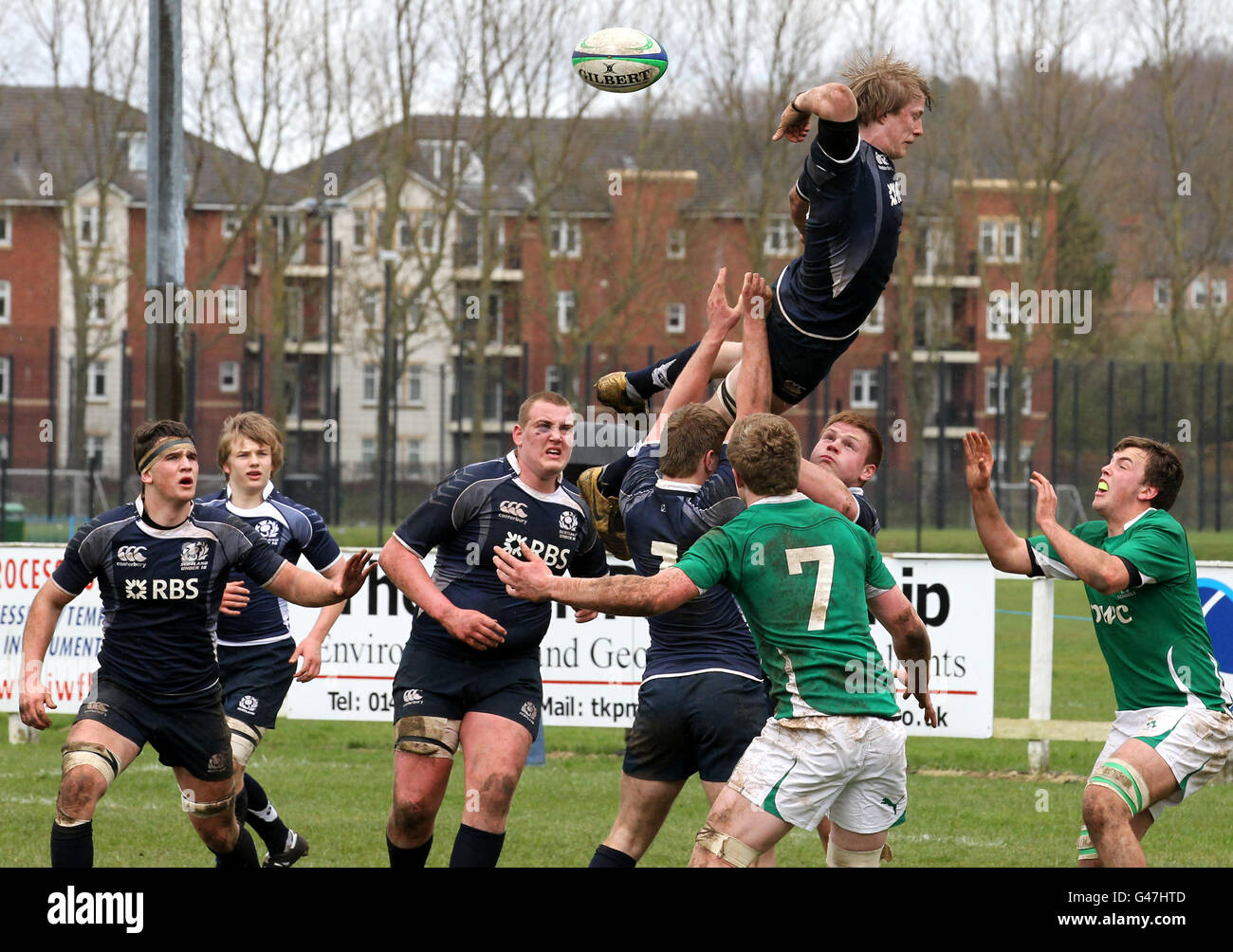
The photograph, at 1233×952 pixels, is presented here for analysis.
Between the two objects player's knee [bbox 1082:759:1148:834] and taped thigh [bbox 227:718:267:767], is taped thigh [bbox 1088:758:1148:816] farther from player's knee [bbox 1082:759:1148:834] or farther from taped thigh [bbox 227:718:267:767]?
taped thigh [bbox 227:718:267:767]

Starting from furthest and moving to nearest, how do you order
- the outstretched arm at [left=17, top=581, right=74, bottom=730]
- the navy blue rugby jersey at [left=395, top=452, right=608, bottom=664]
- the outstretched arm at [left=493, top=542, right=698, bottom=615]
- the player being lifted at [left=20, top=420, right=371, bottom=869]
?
the navy blue rugby jersey at [left=395, top=452, right=608, bottom=664] → the player being lifted at [left=20, top=420, right=371, bottom=869] → the outstretched arm at [left=17, top=581, right=74, bottom=730] → the outstretched arm at [left=493, top=542, right=698, bottom=615]

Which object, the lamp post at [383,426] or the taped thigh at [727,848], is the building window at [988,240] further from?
the taped thigh at [727,848]

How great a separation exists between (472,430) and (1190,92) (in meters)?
23.3

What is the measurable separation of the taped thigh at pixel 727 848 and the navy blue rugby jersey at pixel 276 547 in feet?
12.5

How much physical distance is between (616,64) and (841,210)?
1.64 meters

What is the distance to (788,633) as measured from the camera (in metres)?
5.46

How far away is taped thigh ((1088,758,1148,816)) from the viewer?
A: 6301mm

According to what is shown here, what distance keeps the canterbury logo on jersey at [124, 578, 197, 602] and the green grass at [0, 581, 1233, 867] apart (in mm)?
2099

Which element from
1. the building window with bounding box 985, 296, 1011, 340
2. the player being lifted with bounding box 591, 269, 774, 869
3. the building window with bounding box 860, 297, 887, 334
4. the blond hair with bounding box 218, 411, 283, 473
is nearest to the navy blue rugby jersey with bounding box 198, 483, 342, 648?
the blond hair with bounding box 218, 411, 283, 473

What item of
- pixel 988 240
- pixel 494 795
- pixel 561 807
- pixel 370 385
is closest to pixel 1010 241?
pixel 988 240

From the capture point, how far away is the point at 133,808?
9742 mm

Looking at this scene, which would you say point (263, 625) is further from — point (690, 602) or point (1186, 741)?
point (1186, 741)
